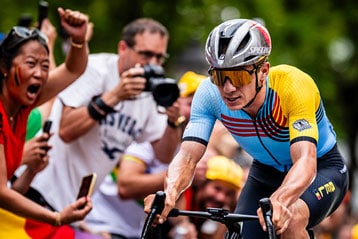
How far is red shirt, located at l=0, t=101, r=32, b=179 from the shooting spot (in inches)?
300

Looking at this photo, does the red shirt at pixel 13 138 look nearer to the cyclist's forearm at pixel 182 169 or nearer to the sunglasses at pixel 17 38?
the sunglasses at pixel 17 38

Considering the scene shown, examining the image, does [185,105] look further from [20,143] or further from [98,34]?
[98,34]

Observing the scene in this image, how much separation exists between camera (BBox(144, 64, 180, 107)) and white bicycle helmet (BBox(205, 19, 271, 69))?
74.9 inches

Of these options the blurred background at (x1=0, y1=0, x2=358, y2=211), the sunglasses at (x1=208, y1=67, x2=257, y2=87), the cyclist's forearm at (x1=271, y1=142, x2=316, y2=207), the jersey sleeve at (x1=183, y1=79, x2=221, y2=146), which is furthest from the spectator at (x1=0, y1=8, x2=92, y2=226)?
the blurred background at (x1=0, y1=0, x2=358, y2=211)

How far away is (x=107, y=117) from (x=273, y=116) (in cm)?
256

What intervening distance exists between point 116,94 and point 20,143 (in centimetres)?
118

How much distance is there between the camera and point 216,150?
10.7 m

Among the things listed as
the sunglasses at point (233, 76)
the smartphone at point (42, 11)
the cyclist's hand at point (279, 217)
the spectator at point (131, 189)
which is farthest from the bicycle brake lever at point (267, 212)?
the smartphone at point (42, 11)

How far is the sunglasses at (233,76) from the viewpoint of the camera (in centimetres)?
671

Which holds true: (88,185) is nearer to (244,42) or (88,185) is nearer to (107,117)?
(107,117)

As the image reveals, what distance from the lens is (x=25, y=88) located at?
802cm

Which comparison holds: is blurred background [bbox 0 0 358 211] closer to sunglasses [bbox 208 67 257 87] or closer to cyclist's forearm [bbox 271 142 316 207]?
sunglasses [bbox 208 67 257 87]

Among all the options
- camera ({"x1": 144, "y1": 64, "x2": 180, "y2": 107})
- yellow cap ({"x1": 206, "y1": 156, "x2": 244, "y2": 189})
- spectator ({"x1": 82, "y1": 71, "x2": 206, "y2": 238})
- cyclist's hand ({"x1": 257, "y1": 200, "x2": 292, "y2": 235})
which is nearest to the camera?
cyclist's hand ({"x1": 257, "y1": 200, "x2": 292, "y2": 235})

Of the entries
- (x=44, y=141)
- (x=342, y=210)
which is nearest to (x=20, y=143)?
(x=44, y=141)
